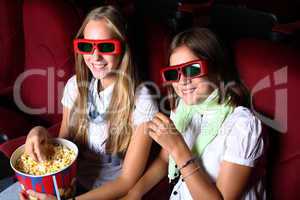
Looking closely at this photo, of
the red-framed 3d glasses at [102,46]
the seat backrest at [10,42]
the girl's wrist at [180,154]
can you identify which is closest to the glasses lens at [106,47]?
the red-framed 3d glasses at [102,46]

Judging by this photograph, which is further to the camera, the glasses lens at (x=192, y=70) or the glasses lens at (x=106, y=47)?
the glasses lens at (x=106, y=47)

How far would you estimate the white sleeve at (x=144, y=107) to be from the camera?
1223 mm

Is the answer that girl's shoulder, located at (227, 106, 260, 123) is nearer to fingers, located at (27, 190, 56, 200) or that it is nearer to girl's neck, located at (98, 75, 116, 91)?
girl's neck, located at (98, 75, 116, 91)

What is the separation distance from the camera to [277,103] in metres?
1.04

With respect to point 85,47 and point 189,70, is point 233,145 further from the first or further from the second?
point 85,47

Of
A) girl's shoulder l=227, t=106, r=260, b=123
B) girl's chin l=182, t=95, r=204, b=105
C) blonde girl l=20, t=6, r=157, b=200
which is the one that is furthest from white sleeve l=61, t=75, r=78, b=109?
girl's shoulder l=227, t=106, r=260, b=123

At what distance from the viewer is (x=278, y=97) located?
103cm

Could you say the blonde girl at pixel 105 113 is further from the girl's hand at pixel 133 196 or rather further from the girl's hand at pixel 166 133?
the girl's hand at pixel 166 133

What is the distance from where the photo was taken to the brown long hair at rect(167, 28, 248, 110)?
3.50 feet

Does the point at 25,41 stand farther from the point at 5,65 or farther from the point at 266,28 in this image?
the point at 266,28

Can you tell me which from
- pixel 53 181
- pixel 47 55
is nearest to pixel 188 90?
pixel 53 181

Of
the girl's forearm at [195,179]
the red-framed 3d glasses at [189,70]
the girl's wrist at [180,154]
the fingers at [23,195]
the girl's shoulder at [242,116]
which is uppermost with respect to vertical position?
the red-framed 3d glasses at [189,70]

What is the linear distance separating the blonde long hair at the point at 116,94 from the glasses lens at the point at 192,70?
9.5 inches

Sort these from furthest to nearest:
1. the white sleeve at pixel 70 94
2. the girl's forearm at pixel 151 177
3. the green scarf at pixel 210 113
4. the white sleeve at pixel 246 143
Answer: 1. the white sleeve at pixel 70 94
2. the girl's forearm at pixel 151 177
3. the green scarf at pixel 210 113
4. the white sleeve at pixel 246 143
